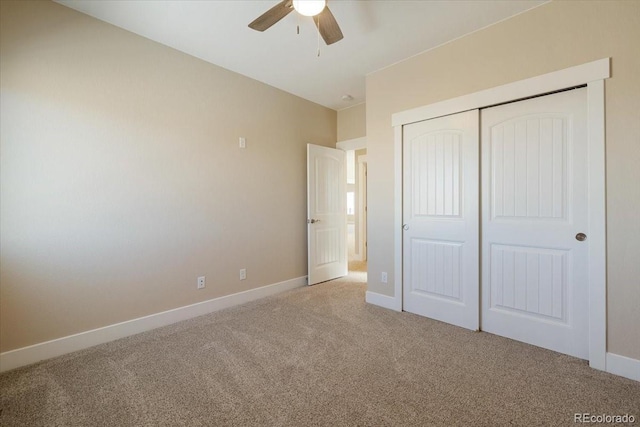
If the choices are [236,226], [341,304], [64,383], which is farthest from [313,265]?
[64,383]

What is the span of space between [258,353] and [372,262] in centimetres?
166

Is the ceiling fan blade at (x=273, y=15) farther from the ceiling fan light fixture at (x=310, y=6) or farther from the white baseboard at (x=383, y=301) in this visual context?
the white baseboard at (x=383, y=301)

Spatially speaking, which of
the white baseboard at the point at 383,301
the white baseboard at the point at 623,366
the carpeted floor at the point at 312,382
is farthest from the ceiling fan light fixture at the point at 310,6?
the white baseboard at the point at 623,366

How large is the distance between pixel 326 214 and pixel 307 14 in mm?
2806

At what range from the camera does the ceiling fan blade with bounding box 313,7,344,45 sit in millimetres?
1827

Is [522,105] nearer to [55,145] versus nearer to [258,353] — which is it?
[258,353]

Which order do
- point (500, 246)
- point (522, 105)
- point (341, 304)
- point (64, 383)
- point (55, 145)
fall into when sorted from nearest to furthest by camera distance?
1. point (64, 383)
2. point (55, 145)
3. point (522, 105)
4. point (500, 246)
5. point (341, 304)

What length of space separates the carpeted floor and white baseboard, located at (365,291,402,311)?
1.48 ft

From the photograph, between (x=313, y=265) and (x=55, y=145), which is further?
(x=313, y=265)

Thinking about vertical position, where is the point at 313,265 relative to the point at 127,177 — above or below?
below

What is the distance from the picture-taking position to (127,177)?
8.26ft

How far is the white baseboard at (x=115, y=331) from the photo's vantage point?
205cm

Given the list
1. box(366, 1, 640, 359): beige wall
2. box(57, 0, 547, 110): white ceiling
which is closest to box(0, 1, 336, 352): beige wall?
box(57, 0, 547, 110): white ceiling

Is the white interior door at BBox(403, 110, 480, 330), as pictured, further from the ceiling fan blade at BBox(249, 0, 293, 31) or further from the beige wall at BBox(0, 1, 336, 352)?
the beige wall at BBox(0, 1, 336, 352)
